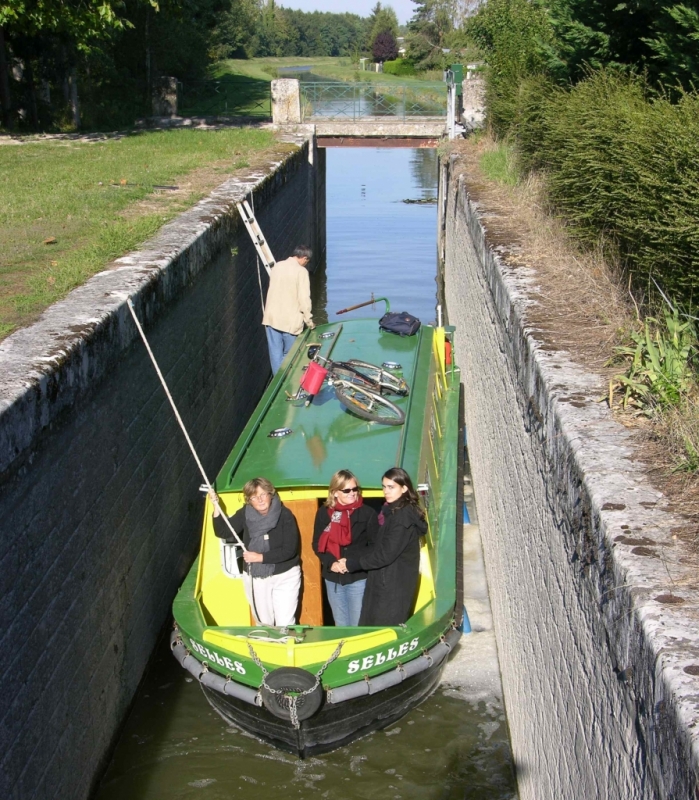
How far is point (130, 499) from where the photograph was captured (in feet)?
25.6

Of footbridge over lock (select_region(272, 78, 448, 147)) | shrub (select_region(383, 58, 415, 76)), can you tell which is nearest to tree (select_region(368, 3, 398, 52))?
shrub (select_region(383, 58, 415, 76))

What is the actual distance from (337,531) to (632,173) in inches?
136

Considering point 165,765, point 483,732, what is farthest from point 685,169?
point 165,765

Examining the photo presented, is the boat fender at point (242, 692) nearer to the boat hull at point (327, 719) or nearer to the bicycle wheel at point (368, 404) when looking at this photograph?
the boat hull at point (327, 719)

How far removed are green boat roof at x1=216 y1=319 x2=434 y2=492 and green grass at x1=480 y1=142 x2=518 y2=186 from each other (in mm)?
4810

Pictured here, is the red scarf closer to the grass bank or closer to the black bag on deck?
the grass bank

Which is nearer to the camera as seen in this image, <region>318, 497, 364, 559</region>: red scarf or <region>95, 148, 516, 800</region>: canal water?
<region>318, 497, 364, 559</region>: red scarf

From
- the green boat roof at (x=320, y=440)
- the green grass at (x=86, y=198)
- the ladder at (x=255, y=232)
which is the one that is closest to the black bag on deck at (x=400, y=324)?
the green boat roof at (x=320, y=440)

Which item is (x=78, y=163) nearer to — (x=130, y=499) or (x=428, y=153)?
(x=130, y=499)

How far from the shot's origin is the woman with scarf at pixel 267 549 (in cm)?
675

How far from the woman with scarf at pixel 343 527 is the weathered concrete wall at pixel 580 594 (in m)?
1.07

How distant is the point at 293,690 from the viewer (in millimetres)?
6203

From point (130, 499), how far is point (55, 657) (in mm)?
1953

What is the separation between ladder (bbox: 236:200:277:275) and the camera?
43.3ft
